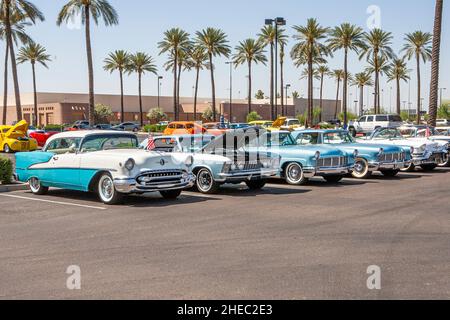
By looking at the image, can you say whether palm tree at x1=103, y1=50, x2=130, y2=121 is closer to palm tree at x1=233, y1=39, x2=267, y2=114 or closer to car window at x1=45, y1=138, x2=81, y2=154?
palm tree at x1=233, y1=39, x2=267, y2=114

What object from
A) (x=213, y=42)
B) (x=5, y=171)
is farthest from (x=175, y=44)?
(x=5, y=171)

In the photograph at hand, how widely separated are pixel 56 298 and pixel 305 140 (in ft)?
42.5

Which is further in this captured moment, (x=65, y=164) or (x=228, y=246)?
(x=65, y=164)

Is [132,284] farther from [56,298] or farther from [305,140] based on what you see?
[305,140]

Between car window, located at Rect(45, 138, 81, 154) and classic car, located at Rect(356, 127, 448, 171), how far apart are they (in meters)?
10.6

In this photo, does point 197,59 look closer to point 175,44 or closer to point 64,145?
point 175,44

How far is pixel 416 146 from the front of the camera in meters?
20.7

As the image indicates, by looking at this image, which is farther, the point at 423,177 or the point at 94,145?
the point at 423,177

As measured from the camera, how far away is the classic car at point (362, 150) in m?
18.1

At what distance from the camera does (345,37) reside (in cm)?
6544

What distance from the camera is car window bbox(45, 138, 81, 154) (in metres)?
13.5

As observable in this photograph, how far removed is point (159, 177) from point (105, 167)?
3.80 ft

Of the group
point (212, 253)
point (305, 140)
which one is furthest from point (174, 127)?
point (212, 253)

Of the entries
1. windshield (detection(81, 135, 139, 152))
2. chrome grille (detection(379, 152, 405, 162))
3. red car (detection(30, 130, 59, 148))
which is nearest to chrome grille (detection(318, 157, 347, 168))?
chrome grille (detection(379, 152, 405, 162))
